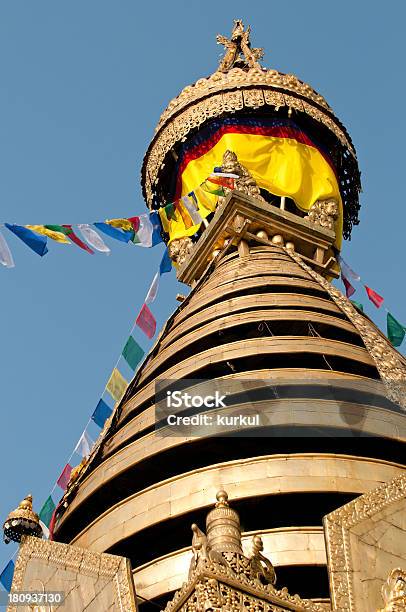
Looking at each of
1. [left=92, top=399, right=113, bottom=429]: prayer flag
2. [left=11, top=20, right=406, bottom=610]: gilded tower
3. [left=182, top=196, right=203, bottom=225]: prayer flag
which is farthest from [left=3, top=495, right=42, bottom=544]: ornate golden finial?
[left=182, top=196, right=203, bottom=225]: prayer flag

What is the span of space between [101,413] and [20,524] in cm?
681

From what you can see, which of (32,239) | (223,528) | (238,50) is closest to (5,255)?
(32,239)

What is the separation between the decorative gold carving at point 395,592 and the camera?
36.6 ft

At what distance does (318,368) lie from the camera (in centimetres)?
1809

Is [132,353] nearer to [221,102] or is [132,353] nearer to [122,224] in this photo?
[122,224]

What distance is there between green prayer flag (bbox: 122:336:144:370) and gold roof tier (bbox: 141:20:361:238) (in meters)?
8.24

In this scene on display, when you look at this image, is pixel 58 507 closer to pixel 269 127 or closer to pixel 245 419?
pixel 245 419

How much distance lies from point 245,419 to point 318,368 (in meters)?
2.37

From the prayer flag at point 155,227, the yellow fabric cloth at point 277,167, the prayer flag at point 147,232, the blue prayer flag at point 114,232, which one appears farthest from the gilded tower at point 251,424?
the blue prayer flag at point 114,232

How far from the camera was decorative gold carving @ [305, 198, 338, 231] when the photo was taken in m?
27.7

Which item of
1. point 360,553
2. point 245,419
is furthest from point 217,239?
point 360,553

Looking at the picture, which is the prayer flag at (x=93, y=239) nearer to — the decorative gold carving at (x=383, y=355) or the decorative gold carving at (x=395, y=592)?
the decorative gold carving at (x=383, y=355)

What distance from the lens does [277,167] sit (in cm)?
2848

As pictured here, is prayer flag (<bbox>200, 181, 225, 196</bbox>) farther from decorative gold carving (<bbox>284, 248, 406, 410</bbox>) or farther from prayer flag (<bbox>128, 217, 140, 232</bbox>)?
Result: decorative gold carving (<bbox>284, 248, 406, 410</bbox>)
